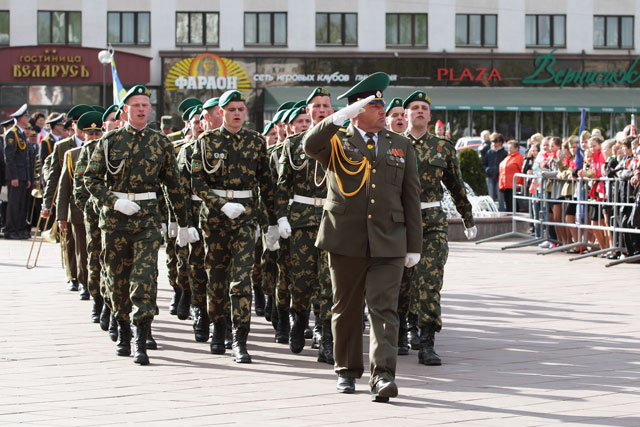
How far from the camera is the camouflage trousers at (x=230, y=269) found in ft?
29.0

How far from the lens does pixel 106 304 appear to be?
32.6 ft

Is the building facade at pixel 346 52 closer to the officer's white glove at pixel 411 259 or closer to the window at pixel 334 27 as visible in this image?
the window at pixel 334 27

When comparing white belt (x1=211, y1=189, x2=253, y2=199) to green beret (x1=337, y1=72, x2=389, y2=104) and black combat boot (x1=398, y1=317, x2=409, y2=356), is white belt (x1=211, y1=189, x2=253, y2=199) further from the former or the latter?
green beret (x1=337, y1=72, x2=389, y2=104)

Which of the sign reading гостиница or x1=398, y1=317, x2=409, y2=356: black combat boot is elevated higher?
the sign reading гостиница

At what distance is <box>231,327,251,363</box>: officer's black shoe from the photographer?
8.75m

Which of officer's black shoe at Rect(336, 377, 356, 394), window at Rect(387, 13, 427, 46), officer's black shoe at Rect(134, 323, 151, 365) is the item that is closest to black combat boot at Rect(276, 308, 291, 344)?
officer's black shoe at Rect(134, 323, 151, 365)

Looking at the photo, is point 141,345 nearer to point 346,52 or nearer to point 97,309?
point 97,309

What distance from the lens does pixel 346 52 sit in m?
48.5

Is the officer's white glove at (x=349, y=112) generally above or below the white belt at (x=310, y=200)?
above

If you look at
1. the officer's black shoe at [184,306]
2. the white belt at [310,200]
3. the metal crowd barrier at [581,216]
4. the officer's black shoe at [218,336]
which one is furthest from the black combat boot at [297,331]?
the metal crowd barrier at [581,216]

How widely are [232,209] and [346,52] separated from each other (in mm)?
40285

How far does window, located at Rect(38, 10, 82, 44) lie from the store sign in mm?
4479

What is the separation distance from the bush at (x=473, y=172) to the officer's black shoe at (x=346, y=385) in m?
17.4

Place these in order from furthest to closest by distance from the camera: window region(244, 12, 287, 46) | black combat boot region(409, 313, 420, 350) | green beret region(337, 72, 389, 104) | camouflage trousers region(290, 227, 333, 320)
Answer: window region(244, 12, 287, 46) → black combat boot region(409, 313, 420, 350) → camouflage trousers region(290, 227, 333, 320) → green beret region(337, 72, 389, 104)
